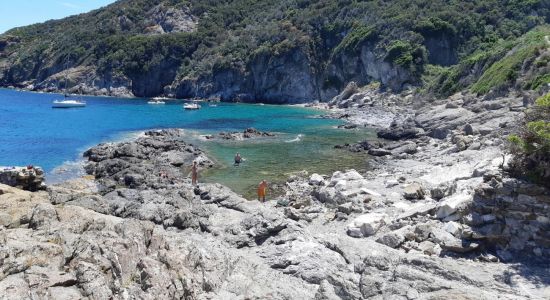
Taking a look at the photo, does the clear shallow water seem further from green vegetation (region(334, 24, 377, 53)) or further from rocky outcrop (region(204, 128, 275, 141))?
green vegetation (region(334, 24, 377, 53))

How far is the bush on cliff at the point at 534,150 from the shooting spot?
1493 centimetres

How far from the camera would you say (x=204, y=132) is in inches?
2400

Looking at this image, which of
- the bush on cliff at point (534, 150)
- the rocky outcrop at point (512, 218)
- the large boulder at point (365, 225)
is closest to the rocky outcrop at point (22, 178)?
the large boulder at point (365, 225)

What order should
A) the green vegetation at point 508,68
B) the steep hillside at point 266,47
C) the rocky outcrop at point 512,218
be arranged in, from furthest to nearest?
the steep hillside at point 266,47 < the green vegetation at point 508,68 < the rocky outcrop at point 512,218

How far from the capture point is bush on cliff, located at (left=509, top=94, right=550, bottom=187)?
49.0 feet

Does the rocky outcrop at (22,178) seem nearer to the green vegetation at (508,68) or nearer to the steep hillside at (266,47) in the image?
the green vegetation at (508,68)

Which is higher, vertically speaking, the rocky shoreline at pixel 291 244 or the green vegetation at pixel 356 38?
the green vegetation at pixel 356 38

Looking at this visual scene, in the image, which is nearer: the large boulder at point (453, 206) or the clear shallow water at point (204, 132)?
the large boulder at point (453, 206)

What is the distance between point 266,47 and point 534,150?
106591 millimetres

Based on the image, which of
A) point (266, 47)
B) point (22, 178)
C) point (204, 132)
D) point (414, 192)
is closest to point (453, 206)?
point (414, 192)

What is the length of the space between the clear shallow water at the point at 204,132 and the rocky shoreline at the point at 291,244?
9.82 meters

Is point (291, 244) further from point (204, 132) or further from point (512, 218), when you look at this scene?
point (204, 132)

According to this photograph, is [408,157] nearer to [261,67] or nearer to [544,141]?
[544,141]

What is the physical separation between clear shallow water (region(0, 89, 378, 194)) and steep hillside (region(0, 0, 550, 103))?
2682 centimetres
